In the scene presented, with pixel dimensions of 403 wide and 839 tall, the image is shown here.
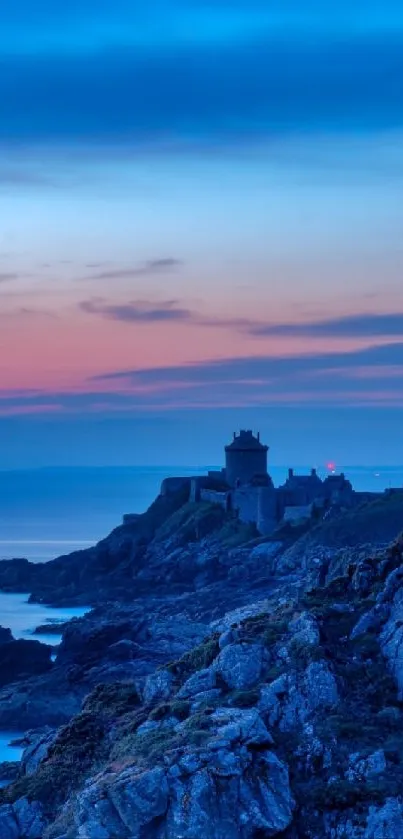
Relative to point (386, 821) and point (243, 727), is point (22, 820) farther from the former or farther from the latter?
point (386, 821)

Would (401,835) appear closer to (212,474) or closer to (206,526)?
(206,526)

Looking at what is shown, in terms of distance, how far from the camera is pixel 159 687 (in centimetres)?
3070

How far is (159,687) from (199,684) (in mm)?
2188

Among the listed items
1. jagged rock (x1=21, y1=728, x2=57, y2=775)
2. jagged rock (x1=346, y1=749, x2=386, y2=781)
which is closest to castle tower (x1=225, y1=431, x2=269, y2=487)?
jagged rock (x1=21, y1=728, x2=57, y2=775)

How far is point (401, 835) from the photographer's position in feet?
78.5

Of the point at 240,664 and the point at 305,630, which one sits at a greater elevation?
the point at 305,630

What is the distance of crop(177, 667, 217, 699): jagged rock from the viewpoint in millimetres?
28516

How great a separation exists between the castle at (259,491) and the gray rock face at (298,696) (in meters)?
69.6

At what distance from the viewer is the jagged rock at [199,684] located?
1123 inches

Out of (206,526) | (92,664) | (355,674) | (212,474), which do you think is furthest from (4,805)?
(212,474)

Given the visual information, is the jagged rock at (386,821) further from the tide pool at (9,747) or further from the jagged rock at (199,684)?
the tide pool at (9,747)

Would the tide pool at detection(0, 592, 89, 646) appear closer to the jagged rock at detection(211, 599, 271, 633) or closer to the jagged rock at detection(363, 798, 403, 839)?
the jagged rock at detection(211, 599, 271, 633)

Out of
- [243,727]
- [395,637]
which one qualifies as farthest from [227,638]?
[243,727]

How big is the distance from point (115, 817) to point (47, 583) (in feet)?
291
